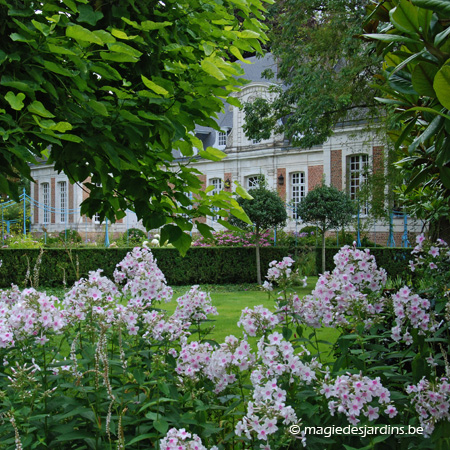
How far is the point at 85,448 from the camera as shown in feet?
6.93

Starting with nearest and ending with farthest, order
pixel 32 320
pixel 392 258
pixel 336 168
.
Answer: pixel 32 320
pixel 392 258
pixel 336 168

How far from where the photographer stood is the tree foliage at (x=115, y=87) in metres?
1.76

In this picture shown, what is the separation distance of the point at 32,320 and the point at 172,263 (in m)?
11.3

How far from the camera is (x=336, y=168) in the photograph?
21.3m

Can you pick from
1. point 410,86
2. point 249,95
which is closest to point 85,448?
point 410,86

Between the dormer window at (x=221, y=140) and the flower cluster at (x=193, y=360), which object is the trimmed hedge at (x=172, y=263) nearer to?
the flower cluster at (x=193, y=360)

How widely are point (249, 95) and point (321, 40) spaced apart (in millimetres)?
12683

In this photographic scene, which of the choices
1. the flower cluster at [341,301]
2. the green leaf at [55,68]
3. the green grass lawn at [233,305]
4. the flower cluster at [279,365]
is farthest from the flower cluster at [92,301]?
the green grass lawn at [233,305]

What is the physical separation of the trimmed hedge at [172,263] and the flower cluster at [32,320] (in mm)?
10453

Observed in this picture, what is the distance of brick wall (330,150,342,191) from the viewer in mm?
21203

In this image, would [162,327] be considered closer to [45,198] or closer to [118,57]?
[118,57]

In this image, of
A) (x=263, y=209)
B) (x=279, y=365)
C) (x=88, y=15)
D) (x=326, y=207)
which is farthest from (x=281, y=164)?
(x=88, y=15)

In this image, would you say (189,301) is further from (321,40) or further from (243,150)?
(243,150)

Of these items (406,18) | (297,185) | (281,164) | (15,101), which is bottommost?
(15,101)
